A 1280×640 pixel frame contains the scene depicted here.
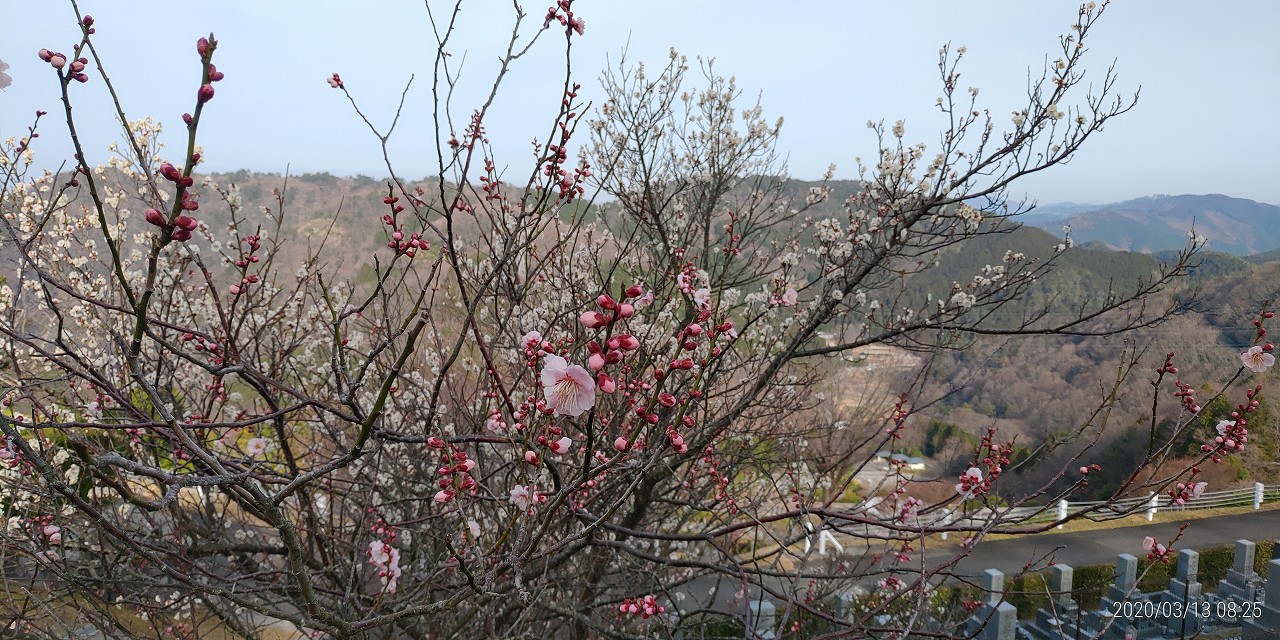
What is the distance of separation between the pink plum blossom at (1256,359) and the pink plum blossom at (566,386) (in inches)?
102

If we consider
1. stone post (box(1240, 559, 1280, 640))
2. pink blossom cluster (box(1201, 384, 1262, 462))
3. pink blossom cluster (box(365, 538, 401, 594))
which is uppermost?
pink blossom cluster (box(1201, 384, 1262, 462))

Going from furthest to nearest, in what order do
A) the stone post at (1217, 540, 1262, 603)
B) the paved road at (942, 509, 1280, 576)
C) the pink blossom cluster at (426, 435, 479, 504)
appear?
1. the paved road at (942, 509, 1280, 576)
2. the stone post at (1217, 540, 1262, 603)
3. the pink blossom cluster at (426, 435, 479, 504)

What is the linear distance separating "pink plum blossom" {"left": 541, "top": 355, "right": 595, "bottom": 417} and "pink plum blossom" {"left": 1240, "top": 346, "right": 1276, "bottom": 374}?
8.53 ft

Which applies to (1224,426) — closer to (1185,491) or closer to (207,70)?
(1185,491)

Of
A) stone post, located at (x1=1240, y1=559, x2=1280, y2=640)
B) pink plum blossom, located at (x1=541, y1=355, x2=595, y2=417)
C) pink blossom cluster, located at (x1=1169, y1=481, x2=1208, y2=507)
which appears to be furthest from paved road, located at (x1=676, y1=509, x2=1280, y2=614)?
pink plum blossom, located at (x1=541, y1=355, x2=595, y2=417)

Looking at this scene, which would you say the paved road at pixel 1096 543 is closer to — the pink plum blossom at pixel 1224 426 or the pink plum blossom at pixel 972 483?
the pink plum blossom at pixel 972 483

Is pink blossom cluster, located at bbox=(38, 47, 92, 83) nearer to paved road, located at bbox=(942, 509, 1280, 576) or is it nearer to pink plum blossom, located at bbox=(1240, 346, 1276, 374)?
pink plum blossom, located at bbox=(1240, 346, 1276, 374)

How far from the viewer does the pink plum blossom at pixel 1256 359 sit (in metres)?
2.29

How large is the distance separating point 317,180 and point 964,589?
5293 cm

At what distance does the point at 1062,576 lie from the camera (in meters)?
5.91

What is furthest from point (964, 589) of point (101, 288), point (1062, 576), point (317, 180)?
point (317, 180)

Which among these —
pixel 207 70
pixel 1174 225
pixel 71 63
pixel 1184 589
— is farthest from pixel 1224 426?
pixel 1174 225

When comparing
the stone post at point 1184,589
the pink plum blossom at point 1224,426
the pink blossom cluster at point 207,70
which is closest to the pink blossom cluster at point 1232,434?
the pink plum blossom at point 1224,426

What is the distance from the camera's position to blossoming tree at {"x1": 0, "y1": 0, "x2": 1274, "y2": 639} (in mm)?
1441
